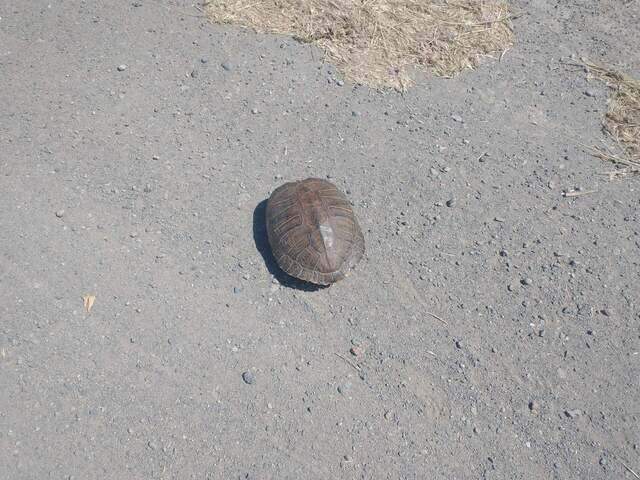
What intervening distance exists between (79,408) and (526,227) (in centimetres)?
482

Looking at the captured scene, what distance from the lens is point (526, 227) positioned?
527 centimetres

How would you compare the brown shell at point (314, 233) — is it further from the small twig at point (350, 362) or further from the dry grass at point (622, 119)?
the dry grass at point (622, 119)

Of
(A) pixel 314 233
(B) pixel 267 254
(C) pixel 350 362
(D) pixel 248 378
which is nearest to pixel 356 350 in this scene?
(C) pixel 350 362

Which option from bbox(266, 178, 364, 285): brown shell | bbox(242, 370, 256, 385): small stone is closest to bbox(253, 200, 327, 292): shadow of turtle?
bbox(266, 178, 364, 285): brown shell

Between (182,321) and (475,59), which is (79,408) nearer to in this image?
(182,321)

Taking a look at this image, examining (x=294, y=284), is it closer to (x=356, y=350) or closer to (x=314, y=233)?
(x=314, y=233)

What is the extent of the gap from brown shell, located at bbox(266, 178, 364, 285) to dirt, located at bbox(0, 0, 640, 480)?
298mm

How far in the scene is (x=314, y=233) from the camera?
4.71 m

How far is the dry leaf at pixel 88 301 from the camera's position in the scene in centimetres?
460

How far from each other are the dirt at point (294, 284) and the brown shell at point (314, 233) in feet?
0.98

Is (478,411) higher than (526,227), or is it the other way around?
(526,227)

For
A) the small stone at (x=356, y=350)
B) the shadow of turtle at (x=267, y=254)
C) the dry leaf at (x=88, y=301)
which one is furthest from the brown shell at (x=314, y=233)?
the dry leaf at (x=88, y=301)

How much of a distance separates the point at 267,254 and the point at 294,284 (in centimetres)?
46

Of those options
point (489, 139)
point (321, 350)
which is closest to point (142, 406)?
point (321, 350)
